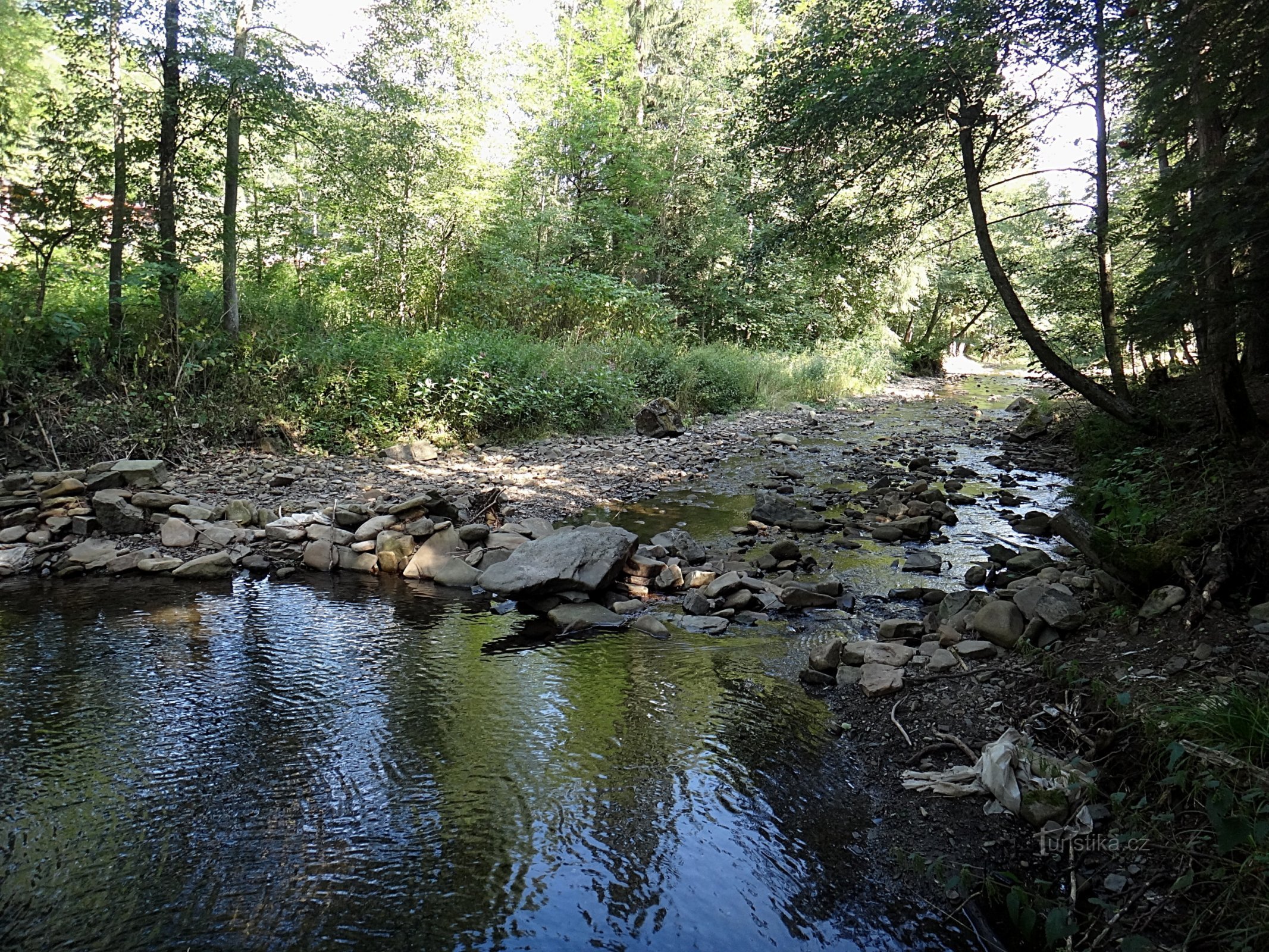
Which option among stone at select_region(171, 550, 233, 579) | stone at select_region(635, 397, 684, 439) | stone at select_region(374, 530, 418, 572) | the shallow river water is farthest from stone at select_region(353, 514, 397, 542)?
stone at select_region(635, 397, 684, 439)

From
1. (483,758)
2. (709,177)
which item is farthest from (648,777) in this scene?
(709,177)

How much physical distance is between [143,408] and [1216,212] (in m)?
11.1

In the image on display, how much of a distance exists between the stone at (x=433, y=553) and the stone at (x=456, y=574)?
5 centimetres

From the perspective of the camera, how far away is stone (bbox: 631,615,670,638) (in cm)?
553

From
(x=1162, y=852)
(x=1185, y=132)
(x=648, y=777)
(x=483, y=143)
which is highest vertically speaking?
(x=483, y=143)

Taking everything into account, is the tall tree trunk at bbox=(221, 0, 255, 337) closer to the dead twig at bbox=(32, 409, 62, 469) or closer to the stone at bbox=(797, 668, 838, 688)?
the dead twig at bbox=(32, 409, 62, 469)

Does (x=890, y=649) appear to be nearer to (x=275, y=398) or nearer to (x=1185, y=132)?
(x=1185, y=132)

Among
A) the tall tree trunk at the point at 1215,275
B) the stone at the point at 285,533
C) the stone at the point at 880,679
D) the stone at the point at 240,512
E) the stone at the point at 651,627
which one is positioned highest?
the tall tree trunk at the point at 1215,275

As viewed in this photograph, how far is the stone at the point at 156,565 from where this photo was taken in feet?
21.8

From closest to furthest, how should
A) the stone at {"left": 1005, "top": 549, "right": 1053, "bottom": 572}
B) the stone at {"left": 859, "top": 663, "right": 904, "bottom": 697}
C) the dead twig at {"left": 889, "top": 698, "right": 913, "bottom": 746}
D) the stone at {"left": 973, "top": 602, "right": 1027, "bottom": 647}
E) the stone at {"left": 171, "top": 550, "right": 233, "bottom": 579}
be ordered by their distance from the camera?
the dead twig at {"left": 889, "top": 698, "right": 913, "bottom": 746} → the stone at {"left": 859, "top": 663, "right": 904, "bottom": 697} → the stone at {"left": 973, "top": 602, "right": 1027, "bottom": 647} → the stone at {"left": 1005, "top": 549, "right": 1053, "bottom": 572} → the stone at {"left": 171, "top": 550, "right": 233, "bottom": 579}

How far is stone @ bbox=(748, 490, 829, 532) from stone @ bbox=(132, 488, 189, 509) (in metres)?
6.42

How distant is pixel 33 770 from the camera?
358 centimetres

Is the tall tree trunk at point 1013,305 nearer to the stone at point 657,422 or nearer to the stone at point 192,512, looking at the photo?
the stone at point 657,422

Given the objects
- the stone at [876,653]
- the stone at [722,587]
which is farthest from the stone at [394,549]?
the stone at [876,653]
